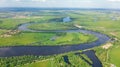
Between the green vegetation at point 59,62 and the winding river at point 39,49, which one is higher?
the green vegetation at point 59,62

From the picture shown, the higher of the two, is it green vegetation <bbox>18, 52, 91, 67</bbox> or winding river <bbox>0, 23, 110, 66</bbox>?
green vegetation <bbox>18, 52, 91, 67</bbox>

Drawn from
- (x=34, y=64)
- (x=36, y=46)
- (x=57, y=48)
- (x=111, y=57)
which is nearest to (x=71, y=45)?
(x=57, y=48)

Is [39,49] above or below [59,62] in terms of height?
below

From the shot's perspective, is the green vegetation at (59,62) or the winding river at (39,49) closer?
the green vegetation at (59,62)

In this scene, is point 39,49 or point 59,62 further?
point 39,49

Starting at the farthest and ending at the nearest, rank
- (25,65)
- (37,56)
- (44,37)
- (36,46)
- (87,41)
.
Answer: (44,37) < (87,41) < (36,46) < (37,56) < (25,65)

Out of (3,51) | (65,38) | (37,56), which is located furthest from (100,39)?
(3,51)

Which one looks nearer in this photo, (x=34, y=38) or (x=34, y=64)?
(x=34, y=64)

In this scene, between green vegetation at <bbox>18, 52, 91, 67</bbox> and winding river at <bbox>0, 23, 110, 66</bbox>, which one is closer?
green vegetation at <bbox>18, 52, 91, 67</bbox>

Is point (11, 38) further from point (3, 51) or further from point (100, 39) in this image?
point (100, 39)

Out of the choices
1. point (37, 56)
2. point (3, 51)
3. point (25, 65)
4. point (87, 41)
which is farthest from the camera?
point (87, 41)
